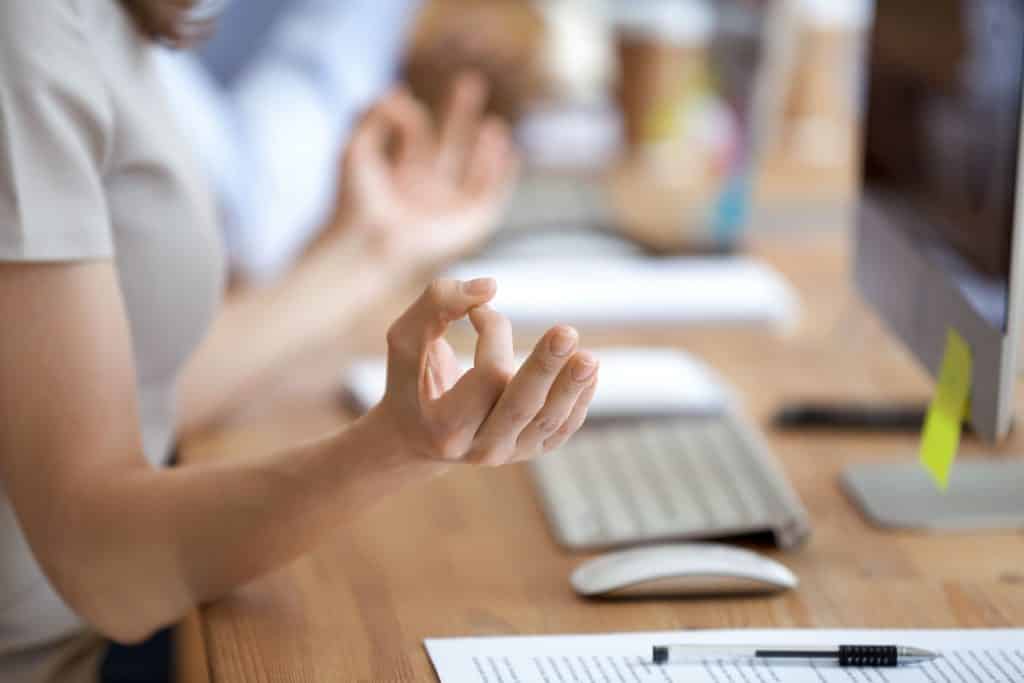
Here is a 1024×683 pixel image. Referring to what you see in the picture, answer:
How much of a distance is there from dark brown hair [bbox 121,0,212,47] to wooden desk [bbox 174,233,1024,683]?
1.10ft

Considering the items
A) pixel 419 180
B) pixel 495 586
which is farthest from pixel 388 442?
pixel 419 180

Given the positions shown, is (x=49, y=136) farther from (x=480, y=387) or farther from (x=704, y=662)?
(x=704, y=662)

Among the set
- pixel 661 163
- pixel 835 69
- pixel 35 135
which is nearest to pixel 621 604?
pixel 35 135

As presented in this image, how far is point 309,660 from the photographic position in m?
0.74

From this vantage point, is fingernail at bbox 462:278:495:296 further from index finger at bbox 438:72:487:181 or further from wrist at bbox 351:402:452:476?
index finger at bbox 438:72:487:181

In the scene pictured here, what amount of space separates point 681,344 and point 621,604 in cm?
61

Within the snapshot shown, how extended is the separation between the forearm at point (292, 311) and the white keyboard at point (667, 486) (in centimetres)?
33

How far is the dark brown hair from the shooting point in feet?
2.97

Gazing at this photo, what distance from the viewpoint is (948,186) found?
0.92 metres

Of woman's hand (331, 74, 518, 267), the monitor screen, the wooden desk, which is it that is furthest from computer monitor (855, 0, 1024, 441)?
woman's hand (331, 74, 518, 267)

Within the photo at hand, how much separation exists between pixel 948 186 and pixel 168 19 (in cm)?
54

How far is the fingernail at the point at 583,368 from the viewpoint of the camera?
0.65m

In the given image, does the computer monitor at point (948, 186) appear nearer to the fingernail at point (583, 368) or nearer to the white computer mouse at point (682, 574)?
the white computer mouse at point (682, 574)

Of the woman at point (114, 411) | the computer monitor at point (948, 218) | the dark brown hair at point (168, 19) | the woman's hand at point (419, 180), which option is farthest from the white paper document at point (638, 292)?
the woman at point (114, 411)
